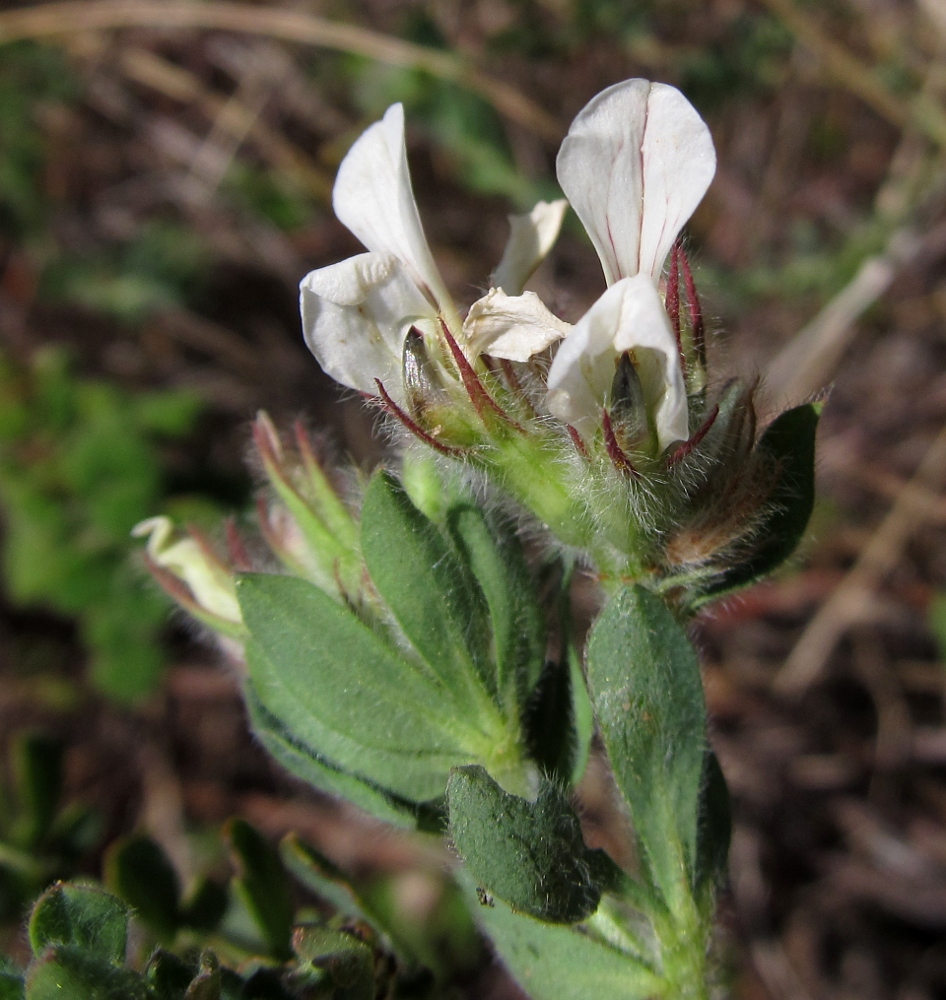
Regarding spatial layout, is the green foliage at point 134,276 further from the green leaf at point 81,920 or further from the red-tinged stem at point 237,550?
the green leaf at point 81,920

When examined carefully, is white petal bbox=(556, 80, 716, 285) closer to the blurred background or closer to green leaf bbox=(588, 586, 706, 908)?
green leaf bbox=(588, 586, 706, 908)

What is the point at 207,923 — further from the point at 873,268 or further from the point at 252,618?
the point at 873,268

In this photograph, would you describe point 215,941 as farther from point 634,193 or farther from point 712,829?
point 634,193

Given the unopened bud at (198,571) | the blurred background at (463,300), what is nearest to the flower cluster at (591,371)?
the unopened bud at (198,571)

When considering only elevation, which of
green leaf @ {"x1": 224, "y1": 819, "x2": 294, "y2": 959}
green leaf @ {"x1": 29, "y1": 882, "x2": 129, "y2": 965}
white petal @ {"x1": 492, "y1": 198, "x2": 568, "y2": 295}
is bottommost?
green leaf @ {"x1": 224, "y1": 819, "x2": 294, "y2": 959}

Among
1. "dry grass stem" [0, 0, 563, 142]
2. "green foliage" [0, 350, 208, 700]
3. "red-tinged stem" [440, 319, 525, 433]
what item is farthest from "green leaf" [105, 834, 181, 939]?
"dry grass stem" [0, 0, 563, 142]

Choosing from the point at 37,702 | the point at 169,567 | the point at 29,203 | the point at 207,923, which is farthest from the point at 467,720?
the point at 29,203

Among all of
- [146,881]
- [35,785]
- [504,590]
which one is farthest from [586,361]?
[35,785]

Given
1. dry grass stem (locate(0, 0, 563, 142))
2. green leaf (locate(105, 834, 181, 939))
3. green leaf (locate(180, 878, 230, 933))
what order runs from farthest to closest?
dry grass stem (locate(0, 0, 563, 142)) < green leaf (locate(180, 878, 230, 933)) < green leaf (locate(105, 834, 181, 939))
